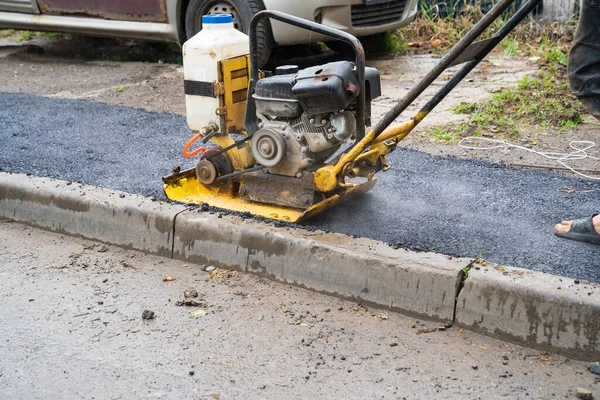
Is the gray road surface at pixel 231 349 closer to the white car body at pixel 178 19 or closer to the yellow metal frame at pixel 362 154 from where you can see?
the yellow metal frame at pixel 362 154

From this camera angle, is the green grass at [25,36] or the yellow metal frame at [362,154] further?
the green grass at [25,36]

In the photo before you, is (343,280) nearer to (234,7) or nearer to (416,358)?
(416,358)

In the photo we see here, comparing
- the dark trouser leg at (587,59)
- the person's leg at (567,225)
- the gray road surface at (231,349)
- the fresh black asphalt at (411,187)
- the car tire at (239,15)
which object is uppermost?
the dark trouser leg at (587,59)

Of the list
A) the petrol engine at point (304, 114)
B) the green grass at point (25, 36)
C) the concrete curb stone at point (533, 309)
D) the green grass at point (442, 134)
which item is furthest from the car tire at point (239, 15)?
the concrete curb stone at point (533, 309)

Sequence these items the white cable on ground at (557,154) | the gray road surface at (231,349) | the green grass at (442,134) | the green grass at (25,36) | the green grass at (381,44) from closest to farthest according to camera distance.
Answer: the gray road surface at (231,349) → the white cable on ground at (557,154) → the green grass at (442,134) → the green grass at (381,44) → the green grass at (25,36)

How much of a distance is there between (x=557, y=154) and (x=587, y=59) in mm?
1558

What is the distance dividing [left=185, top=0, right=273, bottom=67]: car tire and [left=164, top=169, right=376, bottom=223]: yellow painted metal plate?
8.89 feet

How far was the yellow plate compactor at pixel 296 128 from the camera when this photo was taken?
3527 millimetres

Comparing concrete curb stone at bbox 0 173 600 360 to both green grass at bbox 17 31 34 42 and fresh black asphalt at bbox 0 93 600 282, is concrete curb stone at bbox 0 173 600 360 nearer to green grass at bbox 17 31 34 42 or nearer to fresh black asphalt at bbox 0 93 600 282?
fresh black asphalt at bbox 0 93 600 282

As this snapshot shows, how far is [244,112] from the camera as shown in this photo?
4.11 m

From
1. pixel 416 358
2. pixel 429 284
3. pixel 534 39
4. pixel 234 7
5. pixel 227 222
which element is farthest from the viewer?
pixel 534 39

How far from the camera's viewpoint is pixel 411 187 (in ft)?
14.7

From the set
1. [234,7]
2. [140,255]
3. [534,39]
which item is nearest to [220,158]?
[140,255]

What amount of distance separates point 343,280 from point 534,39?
6133 millimetres
